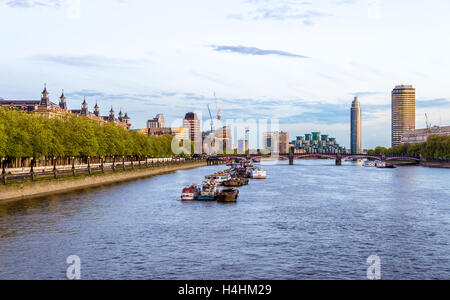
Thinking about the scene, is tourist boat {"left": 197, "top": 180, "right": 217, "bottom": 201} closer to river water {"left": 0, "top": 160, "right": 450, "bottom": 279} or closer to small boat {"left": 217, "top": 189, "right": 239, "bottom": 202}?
small boat {"left": 217, "top": 189, "right": 239, "bottom": 202}

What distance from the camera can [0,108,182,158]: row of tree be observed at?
2955 inches

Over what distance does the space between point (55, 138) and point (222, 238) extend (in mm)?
56951

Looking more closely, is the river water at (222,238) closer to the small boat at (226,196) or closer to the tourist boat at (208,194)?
the small boat at (226,196)

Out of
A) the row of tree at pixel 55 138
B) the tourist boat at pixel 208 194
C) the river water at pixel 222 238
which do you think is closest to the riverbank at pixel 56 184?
the river water at pixel 222 238

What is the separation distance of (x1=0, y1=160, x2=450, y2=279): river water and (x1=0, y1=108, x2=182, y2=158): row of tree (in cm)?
1182

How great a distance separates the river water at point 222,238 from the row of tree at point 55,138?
38.8 feet

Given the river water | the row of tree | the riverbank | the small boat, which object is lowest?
the river water

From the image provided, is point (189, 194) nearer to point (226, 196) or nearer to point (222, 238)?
point (226, 196)

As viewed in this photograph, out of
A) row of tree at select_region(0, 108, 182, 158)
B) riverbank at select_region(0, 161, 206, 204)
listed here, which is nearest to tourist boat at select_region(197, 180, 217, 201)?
riverbank at select_region(0, 161, 206, 204)

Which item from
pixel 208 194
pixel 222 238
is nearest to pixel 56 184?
pixel 208 194

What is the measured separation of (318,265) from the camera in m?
34.0

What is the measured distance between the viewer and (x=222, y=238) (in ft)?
141
